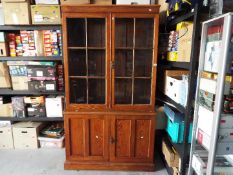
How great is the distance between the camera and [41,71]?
228cm

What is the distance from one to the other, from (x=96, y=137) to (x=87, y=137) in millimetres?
106

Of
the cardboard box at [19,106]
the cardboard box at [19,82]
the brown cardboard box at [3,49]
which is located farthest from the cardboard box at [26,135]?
the brown cardboard box at [3,49]

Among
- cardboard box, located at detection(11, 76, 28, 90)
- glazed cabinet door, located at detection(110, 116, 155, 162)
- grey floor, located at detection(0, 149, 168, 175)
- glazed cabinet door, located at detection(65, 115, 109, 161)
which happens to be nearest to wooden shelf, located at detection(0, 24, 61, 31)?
cardboard box, located at detection(11, 76, 28, 90)

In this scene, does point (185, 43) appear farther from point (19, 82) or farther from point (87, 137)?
point (19, 82)

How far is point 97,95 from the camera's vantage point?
209 centimetres

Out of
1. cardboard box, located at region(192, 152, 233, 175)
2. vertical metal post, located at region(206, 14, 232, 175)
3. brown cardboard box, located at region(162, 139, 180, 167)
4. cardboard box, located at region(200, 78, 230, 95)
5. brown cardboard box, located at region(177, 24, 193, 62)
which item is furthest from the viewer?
brown cardboard box, located at region(162, 139, 180, 167)

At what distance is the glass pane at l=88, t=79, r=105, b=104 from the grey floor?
2.84ft

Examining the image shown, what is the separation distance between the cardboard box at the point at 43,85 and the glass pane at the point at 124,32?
3.37 ft

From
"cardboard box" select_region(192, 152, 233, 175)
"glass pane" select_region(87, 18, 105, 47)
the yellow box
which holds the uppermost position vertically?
"glass pane" select_region(87, 18, 105, 47)

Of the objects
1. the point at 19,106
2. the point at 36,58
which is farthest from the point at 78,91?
the point at 19,106

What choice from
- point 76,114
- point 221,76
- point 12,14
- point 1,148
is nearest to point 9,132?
point 1,148

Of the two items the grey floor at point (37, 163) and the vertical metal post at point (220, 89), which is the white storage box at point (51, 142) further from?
the vertical metal post at point (220, 89)

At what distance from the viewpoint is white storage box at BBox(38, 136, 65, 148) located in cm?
254

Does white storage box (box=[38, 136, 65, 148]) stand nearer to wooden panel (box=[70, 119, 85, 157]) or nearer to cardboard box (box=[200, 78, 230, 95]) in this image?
wooden panel (box=[70, 119, 85, 157])
